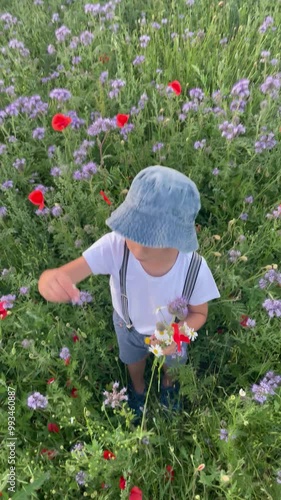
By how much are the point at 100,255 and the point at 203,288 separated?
1.29 ft

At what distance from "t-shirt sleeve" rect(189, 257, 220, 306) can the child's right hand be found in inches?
17.5

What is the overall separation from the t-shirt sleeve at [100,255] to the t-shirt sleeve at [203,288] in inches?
12.8

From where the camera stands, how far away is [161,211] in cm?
125

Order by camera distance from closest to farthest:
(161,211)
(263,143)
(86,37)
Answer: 1. (161,211)
2. (263,143)
3. (86,37)

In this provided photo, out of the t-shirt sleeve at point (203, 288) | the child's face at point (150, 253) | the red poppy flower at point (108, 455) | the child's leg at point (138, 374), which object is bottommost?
the child's leg at point (138, 374)

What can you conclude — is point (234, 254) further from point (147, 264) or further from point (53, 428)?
point (53, 428)

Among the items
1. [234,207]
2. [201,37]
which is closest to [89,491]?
[234,207]

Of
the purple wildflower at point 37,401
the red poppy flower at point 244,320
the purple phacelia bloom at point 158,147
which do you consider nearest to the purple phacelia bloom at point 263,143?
the purple phacelia bloom at point 158,147

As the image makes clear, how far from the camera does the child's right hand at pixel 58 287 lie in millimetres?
1391

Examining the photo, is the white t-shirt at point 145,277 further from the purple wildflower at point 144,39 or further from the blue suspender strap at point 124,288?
the purple wildflower at point 144,39

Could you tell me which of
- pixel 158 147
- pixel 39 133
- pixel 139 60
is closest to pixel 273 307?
pixel 158 147

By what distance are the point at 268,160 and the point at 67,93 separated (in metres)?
1.24

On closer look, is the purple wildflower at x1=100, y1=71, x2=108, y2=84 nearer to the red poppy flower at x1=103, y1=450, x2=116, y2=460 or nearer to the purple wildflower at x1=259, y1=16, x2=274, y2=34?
the purple wildflower at x1=259, y1=16, x2=274, y2=34

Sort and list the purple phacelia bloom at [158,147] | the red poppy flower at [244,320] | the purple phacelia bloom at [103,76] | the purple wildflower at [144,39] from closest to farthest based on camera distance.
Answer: the red poppy flower at [244,320] → the purple phacelia bloom at [158,147] → the purple phacelia bloom at [103,76] → the purple wildflower at [144,39]
